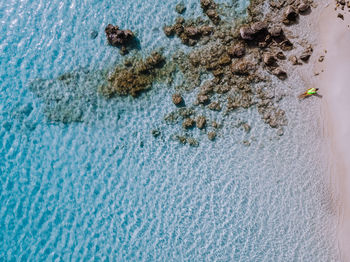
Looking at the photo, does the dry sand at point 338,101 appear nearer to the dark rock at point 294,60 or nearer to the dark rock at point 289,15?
the dark rock at point 294,60

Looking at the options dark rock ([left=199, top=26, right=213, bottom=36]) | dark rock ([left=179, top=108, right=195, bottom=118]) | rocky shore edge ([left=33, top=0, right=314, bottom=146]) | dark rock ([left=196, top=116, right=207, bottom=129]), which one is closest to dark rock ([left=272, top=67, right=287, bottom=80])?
rocky shore edge ([left=33, top=0, right=314, bottom=146])

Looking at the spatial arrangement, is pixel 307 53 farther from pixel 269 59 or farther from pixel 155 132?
pixel 155 132

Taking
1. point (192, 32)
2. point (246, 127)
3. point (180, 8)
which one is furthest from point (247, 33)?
point (246, 127)

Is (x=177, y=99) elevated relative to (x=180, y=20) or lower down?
lower down

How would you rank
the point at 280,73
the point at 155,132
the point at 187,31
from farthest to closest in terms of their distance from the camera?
the point at 187,31 < the point at 155,132 < the point at 280,73

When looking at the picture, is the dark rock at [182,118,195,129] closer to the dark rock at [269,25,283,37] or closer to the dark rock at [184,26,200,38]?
the dark rock at [184,26,200,38]

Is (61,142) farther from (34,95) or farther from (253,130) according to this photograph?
(253,130)
